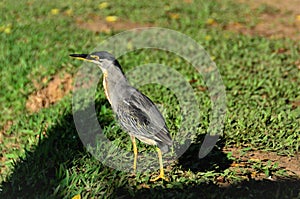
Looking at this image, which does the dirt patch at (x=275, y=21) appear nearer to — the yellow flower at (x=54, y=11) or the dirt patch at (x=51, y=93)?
the yellow flower at (x=54, y=11)

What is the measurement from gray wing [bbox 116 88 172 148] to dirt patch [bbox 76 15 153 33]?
13.2 ft

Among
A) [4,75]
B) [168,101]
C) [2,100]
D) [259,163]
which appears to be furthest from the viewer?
[4,75]

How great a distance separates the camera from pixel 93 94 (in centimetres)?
583

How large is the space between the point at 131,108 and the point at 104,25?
436 centimetres

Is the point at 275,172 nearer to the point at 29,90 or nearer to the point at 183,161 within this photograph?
the point at 183,161

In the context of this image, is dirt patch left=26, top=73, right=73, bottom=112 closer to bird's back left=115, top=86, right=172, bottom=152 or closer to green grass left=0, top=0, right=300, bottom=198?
green grass left=0, top=0, right=300, bottom=198

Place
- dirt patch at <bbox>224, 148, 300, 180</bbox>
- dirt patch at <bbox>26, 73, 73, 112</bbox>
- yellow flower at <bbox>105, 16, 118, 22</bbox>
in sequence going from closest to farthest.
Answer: dirt patch at <bbox>224, 148, 300, 180</bbox> → dirt patch at <bbox>26, 73, 73, 112</bbox> → yellow flower at <bbox>105, 16, 118, 22</bbox>

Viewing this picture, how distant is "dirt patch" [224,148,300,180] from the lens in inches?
168

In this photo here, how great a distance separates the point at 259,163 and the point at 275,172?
183 millimetres

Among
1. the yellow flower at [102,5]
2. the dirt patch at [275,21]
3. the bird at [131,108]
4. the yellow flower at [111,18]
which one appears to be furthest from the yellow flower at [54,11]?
the bird at [131,108]

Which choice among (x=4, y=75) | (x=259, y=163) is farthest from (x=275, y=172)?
(x=4, y=75)

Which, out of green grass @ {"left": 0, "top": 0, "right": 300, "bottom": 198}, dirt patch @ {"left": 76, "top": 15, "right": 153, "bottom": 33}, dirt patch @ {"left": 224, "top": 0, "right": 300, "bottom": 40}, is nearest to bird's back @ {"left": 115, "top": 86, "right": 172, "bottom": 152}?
green grass @ {"left": 0, "top": 0, "right": 300, "bottom": 198}

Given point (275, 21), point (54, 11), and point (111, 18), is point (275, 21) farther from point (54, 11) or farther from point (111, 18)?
point (54, 11)

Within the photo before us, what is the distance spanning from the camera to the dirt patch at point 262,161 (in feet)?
14.0
